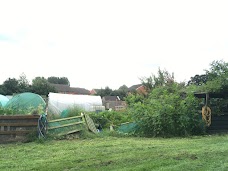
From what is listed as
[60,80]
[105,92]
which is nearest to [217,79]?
[105,92]

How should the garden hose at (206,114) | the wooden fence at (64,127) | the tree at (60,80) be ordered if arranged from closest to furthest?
the wooden fence at (64,127), the garden hose at (206,114), the tree at (60,80)

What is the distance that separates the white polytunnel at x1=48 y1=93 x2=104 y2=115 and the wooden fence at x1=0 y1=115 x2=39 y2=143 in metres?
8.53

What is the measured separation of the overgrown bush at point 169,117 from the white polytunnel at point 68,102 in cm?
828

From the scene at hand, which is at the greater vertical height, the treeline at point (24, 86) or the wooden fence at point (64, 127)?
the treeline at point (24, 86)

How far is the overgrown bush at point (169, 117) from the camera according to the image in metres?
11.2

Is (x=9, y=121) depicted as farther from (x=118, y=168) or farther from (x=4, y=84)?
(x=4, y=84)

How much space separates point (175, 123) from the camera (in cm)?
1143

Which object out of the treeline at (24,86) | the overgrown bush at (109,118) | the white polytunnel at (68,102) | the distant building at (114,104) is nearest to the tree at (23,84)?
the treeline at (24,86)

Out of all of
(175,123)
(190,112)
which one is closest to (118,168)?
(175,123)

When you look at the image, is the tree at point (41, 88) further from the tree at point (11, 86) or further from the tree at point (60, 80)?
the tree at point (60, 80)

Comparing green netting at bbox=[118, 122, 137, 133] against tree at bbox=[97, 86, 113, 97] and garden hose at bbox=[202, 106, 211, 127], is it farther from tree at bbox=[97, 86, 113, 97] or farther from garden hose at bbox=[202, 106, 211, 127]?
tree at bbox=[97, 86, 113, 97]

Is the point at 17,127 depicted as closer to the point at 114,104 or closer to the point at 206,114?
the point at 206,114

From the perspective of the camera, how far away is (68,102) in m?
22.3

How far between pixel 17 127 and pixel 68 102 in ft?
41.3
